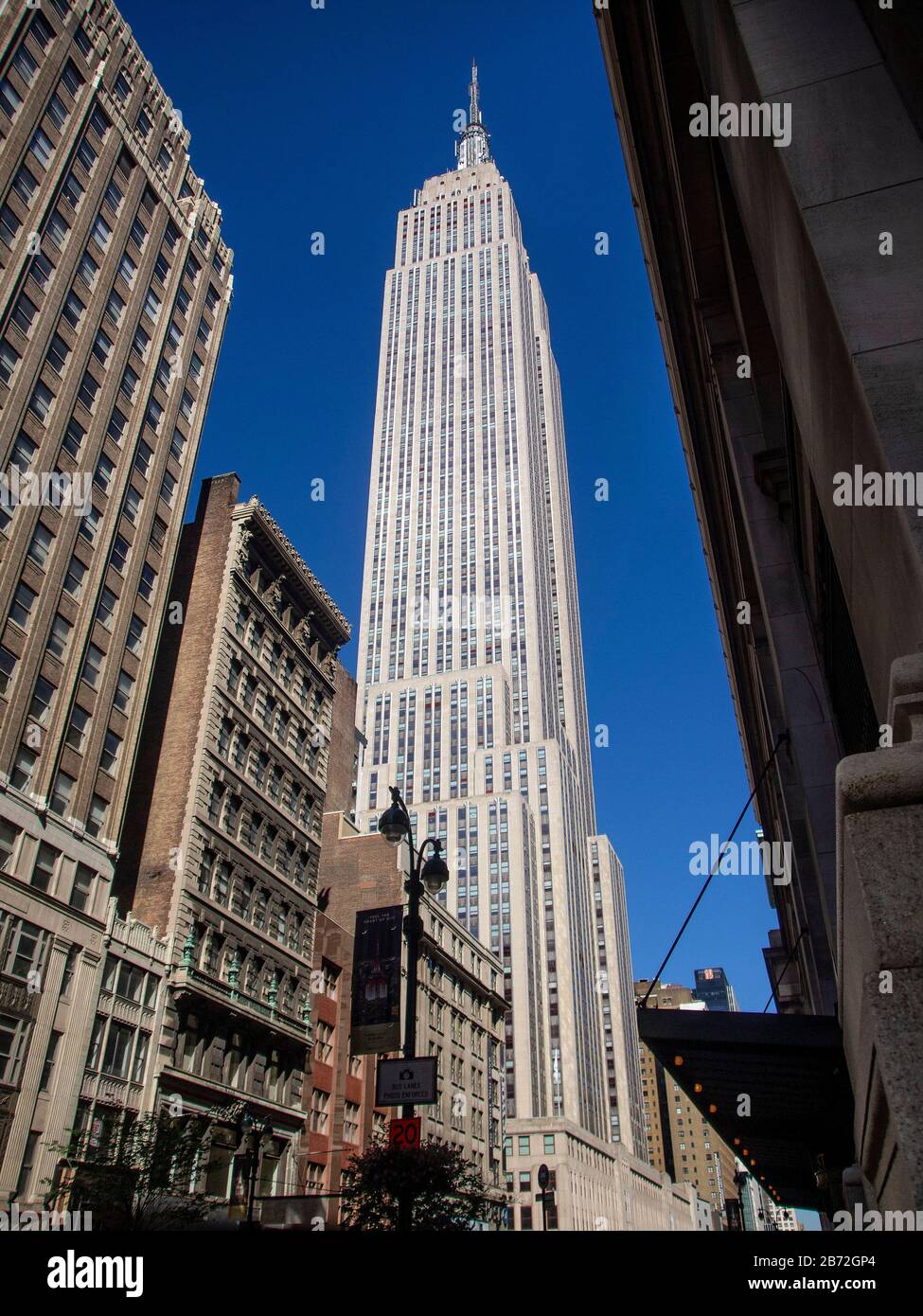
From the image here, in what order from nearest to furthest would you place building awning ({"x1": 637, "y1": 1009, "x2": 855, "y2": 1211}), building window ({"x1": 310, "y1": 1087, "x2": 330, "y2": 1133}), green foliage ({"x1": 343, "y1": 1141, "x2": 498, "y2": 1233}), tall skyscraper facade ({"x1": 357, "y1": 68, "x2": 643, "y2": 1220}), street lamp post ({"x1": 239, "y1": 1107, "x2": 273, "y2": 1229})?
1. building awning ({"x1": 637, "y1": 1009, "x2": 855, "y2": 1211})
2. green foliage ({"x1": 343, "y1": 1141, "x2": 498, "y2": 1233})
3. street lamp post ({"x1": 239, "y1": 1107, "x2": 273, "y2": 1229})
4. building window ({"x1": 310, "y1": 1087, "x2": 330, "y2": 1133})
5. tall skyscraper facade ({"x1": 357, "y1": 68, "x2": 643, "y2": 1220})

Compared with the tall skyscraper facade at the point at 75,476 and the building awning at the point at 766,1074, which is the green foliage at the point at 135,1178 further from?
the building awning at the point at 766,1074

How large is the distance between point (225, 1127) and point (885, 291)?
44.1 m

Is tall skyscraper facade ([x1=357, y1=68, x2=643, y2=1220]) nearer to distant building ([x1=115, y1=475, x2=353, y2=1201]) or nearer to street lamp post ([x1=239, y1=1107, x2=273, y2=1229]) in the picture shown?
distant building ([x1=115, y1=475, x2=353, y2=1201])

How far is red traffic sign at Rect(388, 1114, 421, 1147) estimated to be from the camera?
46.4 ft

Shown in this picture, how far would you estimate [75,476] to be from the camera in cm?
4209

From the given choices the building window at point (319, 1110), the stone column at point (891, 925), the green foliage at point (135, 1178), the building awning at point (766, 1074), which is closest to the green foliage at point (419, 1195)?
the green foliage at point (135, 1178)

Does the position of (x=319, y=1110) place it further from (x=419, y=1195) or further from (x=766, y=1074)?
(x=766, y=1074)

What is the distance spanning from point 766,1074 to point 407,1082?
6.84 m

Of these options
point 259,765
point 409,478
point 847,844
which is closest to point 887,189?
point 847,844

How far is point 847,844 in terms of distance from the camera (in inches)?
136

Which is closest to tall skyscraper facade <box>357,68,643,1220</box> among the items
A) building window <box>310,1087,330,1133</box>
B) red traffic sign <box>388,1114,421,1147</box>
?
building window <box>310,1087,330,1133</box>

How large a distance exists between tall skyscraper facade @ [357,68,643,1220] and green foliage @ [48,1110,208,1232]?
90513 millimetres

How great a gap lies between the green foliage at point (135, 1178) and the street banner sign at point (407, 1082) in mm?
13890
